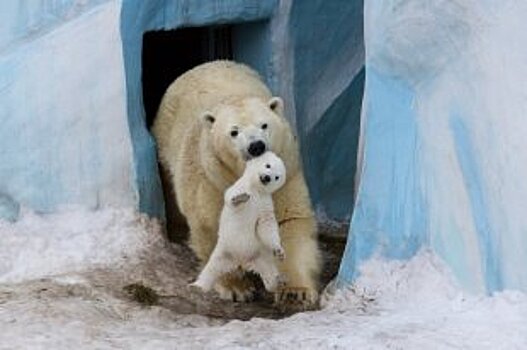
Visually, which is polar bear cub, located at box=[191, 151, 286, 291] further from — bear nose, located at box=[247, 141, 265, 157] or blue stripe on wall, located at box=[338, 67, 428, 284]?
blue stripe on wall, located at box=[338, 67, 428, 284]

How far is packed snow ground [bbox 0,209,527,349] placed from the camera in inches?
182

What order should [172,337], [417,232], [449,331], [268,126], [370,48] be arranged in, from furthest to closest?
[268,126] < [370,48] < [417,232] < [172,337] < [449,331]

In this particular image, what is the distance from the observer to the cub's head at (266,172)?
18.0 feet

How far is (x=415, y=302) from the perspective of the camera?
5070mm

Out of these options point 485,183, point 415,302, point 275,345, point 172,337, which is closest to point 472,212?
point 485,183

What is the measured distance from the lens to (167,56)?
9.55 meters

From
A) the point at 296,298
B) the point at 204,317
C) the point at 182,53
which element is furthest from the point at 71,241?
the point at 182,53

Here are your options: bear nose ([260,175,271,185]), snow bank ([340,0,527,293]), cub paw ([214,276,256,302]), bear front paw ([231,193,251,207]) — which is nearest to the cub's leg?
cub paw ([214,276,256,302])

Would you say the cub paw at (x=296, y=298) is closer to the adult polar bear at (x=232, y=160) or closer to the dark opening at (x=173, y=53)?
the adult polar bear at (x=232, y=160)

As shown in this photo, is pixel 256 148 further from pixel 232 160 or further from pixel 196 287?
pixel 196 287

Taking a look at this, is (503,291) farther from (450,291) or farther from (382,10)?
(382,10)

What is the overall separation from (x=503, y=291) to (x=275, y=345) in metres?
0.99

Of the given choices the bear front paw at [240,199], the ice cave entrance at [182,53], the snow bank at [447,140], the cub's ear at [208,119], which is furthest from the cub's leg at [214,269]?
the ice cave entrance at [182,53]

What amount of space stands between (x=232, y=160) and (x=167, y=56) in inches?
132
